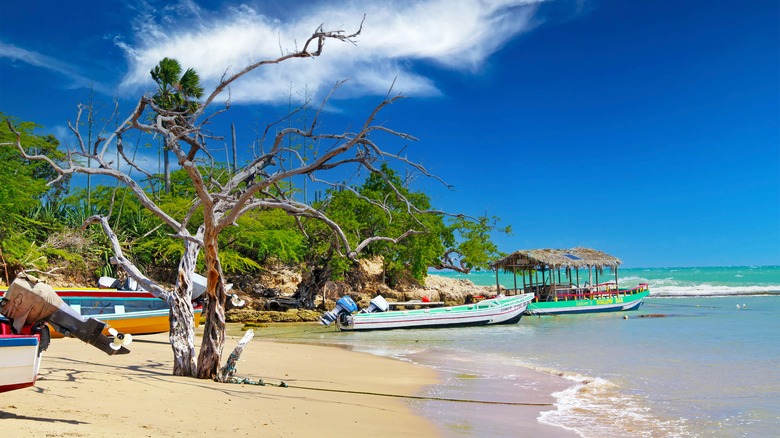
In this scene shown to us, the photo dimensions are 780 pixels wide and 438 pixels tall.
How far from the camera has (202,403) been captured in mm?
6883

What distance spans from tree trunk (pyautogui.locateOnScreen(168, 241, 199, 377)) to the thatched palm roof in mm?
25025

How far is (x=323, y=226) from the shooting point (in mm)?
31016

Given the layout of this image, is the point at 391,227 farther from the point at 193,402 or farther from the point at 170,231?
the point at 193,402

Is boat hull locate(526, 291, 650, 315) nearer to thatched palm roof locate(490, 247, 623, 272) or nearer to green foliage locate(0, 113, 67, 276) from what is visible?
thatched palm roof locate(490, 247, 623, 272)

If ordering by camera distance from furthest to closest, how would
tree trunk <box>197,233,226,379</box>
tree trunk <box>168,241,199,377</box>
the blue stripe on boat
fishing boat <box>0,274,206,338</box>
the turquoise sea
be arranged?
fishing boat <box>0,274,206,338</box> → tree trunk <box>168,241,199,377</box> → tree trunk <box>197,233,226,379</box> → the turquoise sea → the blue stripe on boat

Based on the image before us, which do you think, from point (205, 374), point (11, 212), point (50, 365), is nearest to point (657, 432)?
point (205, 374)

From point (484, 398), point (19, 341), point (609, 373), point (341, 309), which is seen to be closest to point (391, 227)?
point (341, 309)

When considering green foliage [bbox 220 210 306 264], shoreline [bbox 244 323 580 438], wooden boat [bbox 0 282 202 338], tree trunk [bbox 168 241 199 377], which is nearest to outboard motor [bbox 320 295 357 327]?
shoreline [bbox 244 323 580 438]

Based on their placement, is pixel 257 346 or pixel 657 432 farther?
pixel 257 346

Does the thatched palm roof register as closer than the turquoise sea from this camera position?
No

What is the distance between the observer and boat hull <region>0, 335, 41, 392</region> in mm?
5172

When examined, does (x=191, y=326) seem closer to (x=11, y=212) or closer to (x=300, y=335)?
(x=300, y=335)

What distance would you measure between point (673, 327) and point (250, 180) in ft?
66.0

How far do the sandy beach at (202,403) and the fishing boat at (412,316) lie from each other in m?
10.7
